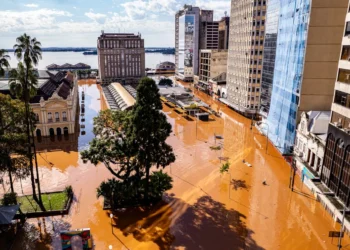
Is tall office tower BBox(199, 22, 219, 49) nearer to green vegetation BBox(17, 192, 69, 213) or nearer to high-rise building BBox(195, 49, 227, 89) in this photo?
high-rise building BBox(195, 49, 227, 89)

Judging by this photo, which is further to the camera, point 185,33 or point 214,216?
point 185,33

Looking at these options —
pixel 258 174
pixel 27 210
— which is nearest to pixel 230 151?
pixel 258 174

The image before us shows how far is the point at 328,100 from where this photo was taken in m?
52.3

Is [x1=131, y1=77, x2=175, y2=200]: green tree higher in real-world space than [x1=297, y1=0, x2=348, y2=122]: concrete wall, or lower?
lower

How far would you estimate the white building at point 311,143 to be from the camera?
4312cm

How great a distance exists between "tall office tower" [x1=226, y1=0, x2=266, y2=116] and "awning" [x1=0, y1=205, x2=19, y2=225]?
7094cm

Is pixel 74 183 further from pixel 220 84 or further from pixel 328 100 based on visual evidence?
pixel 220 84

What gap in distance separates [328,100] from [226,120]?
37980 mm

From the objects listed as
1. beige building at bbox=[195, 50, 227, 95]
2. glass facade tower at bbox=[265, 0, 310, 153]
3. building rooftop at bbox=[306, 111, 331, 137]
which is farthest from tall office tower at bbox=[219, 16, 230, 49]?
building rooftop at bbox=[306, 111, 331, 137]

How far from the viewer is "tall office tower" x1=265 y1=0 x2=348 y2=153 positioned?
48.7 meters

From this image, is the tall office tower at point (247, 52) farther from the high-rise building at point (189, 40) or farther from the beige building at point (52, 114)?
the high-rise building at point (189, 40)

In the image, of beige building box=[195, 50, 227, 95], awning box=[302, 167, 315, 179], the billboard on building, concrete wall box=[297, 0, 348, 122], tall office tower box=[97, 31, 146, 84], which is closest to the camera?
awning box=[302, 167, 315, 179]

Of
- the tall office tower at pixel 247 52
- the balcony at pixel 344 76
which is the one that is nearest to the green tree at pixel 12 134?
the balcony at pixel 344 76

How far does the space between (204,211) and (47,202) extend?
2230cm
